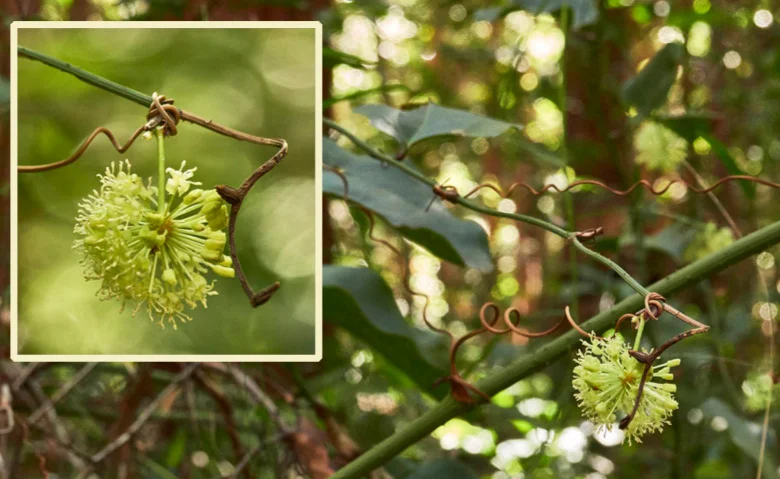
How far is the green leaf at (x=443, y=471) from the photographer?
65cm

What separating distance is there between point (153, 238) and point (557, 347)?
24 centimetres

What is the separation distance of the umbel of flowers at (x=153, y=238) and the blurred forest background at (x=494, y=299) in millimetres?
179

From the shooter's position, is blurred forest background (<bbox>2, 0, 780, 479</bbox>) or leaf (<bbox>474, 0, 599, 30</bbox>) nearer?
blurred forest background (<bbox>2, 0, 780, 479</bbox>)

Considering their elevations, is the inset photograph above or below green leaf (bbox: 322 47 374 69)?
below

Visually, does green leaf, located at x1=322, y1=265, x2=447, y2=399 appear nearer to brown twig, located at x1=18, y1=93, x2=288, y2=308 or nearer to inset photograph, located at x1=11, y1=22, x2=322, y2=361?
inset photograph, located at x1=11, y1=22, x2=322, y2=361

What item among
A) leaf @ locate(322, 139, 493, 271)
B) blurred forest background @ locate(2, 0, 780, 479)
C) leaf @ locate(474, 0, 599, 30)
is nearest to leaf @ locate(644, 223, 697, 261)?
blurred forest background @ locate(2, 0, 780, 479)

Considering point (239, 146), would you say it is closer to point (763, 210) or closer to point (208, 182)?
point (208, 182)

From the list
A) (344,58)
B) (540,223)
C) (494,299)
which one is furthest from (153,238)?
(494,299)

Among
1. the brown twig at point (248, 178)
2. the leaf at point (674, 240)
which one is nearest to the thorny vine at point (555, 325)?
the brown twig at point (248, 178)

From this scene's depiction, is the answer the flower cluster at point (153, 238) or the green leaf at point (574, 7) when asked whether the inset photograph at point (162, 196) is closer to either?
the flower cluster at point (153, 238)

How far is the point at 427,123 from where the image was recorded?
0.62 m

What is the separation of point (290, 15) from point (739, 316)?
74cm

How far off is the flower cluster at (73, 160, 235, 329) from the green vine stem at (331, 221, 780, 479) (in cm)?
16

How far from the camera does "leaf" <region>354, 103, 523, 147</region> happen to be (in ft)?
1.91
